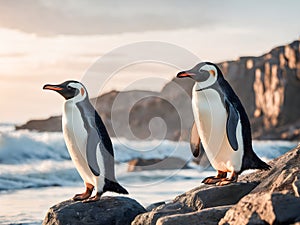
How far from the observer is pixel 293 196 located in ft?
16.4

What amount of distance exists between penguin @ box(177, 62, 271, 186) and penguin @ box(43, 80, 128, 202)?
1.20 meters

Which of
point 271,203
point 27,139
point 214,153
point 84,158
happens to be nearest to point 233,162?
point 214,153

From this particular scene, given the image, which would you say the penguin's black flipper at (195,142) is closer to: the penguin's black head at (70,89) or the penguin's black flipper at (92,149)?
the penguin's black flipper at (92,149)

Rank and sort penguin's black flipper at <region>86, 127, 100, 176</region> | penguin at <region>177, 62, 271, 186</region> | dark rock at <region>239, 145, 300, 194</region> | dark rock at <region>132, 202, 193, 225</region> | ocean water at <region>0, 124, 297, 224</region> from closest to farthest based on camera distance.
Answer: dark rock at <region>239, 145, 300, 194</region> → dark rock at <region>132, 202, 193, 225</region> → penguin at <region>177, 62, 271, 186</region> → penguin's black flipper at <region>86, 127, 100, 176</region> → ocean water at <region>0, 124, 297, 224</region>

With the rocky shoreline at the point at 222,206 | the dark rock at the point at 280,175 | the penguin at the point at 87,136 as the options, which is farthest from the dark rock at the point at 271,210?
the penguin at the point at 87,136

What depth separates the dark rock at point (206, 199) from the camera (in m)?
6.83

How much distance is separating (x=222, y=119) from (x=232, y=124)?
14cm

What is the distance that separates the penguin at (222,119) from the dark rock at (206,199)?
193mm

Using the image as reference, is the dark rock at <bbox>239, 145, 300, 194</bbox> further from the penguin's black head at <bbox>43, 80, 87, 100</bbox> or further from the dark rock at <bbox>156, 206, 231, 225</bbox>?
the penguin's black head at <bbox>43, 80, 87, 100</bbox>

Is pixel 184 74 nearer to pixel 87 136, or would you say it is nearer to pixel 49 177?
pixel 87 136

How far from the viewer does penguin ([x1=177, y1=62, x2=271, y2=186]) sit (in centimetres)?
721

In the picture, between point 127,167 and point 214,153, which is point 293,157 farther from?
point 127,167

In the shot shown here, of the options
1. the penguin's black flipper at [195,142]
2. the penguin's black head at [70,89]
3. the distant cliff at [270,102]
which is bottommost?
the distant cliff at [270,102]

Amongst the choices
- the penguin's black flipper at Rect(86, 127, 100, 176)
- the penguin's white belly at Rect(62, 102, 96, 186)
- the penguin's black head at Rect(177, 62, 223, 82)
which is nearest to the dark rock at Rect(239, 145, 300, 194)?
the penguin's black head at Rect(177, 62, 223, 82)
